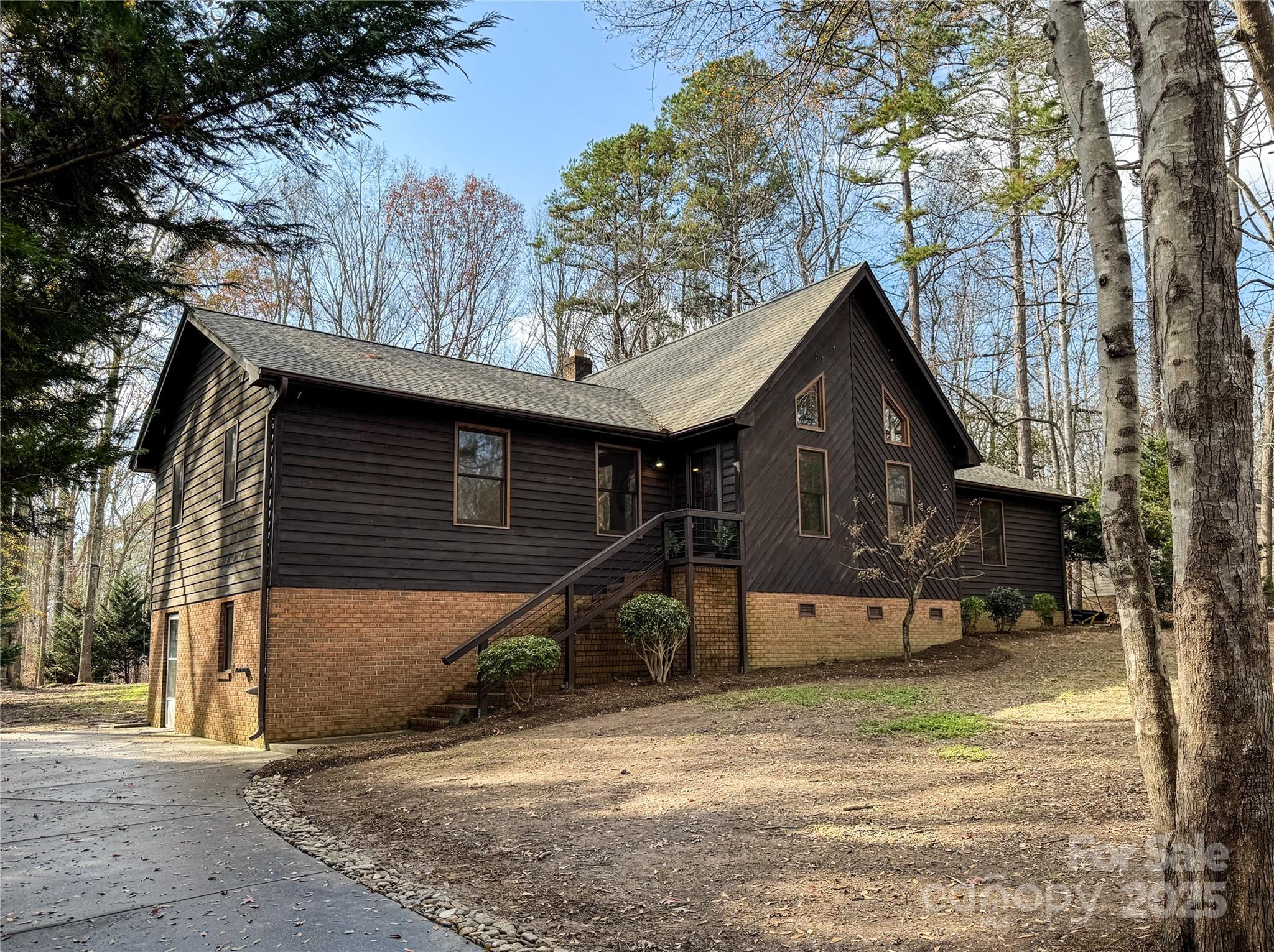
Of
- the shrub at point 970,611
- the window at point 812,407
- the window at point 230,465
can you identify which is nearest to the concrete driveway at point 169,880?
the window at point 230,465

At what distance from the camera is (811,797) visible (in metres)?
6.64

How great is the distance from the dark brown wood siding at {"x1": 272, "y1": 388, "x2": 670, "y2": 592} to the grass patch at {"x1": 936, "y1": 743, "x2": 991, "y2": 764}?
808 centimetres

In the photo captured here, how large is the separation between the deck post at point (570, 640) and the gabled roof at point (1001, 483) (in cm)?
1102

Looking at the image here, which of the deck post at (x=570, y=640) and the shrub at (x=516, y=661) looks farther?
the deck post at (x=570, y=640)

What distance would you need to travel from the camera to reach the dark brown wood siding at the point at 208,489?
43.6 feet

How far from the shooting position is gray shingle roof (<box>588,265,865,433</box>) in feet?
53.9

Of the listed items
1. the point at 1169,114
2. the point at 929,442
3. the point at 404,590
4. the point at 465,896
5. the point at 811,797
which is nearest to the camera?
the point at 1169,114

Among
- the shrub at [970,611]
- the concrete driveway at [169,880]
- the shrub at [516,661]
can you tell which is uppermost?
the shrub at [970,611]

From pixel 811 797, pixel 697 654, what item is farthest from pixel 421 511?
pixel 811 797

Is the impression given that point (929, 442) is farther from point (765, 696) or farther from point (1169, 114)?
point (1169, 114)

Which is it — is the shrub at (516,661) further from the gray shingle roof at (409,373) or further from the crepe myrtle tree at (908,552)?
the crepe myrtle tree at (908,552)

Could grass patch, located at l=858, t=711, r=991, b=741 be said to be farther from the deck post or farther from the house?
the house

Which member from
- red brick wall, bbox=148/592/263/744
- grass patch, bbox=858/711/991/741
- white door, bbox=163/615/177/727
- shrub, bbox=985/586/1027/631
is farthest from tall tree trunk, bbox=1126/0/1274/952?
shrub, bbox=985/586/1027/631

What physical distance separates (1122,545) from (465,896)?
13.1ft
